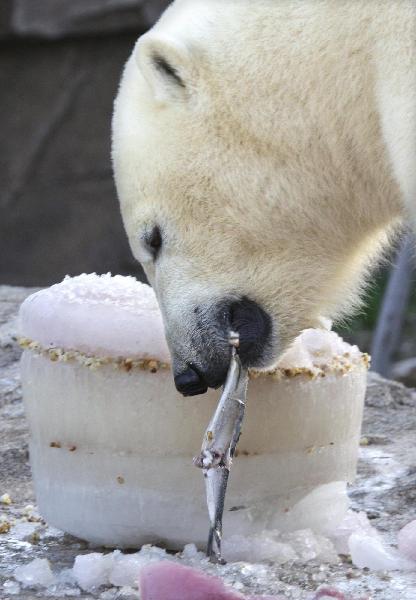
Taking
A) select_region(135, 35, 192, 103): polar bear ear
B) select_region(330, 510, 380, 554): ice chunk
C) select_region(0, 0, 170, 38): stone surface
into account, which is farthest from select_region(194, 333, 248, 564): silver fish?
select_region(0, 0, 170, 38): stone surface

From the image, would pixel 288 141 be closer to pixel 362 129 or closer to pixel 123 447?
pixel 362 129

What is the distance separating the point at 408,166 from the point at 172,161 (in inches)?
20.2

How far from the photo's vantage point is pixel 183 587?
6.50ft

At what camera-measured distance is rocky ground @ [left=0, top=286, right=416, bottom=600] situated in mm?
2145

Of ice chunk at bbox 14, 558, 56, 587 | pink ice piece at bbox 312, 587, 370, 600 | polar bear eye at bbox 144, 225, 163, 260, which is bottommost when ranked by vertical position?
ice chunk at bbox 14, 558, 56, 587

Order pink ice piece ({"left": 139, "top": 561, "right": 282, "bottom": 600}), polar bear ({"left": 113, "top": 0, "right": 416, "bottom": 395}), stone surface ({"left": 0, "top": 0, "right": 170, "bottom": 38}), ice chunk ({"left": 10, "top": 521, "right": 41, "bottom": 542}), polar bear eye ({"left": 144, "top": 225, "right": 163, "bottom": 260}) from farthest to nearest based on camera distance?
stone surface ({"left": 0, "top": 0, "right": 170, "bottom": 38}) < ice chunk ({"left": 10, "top": 521, "right": 41, "bottom": 542}) < polar bear eye ({"left": 144, "top": 225, "right": 163, "bottom": 260}) < polar bear ({"left": 113, "top": 0, "right": 416, "bottom": 395}) < pink ice piece ({"left": 139, "top": 561, "right": 282, "bottom": 600})

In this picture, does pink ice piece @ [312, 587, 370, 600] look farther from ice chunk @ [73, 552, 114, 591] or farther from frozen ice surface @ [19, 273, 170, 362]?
frozen ice surface @ [19, 273, 170, 362]

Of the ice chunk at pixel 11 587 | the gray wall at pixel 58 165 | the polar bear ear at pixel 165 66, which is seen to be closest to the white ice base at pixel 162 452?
the ice chunk at pixel 11 587

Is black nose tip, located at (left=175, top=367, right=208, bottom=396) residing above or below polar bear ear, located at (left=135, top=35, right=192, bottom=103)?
below

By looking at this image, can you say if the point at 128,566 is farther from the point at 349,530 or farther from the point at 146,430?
the point at 349,530

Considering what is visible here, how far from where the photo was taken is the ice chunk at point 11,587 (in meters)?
2.12

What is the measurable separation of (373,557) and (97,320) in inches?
28.8

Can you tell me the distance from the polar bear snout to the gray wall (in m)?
5.62

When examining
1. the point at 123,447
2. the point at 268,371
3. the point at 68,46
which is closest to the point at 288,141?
the point at 268,371
